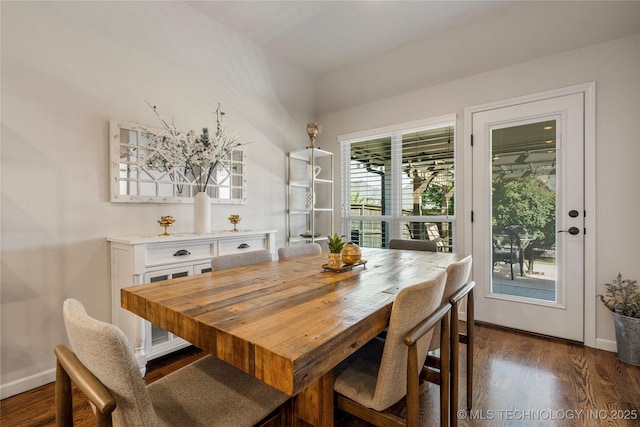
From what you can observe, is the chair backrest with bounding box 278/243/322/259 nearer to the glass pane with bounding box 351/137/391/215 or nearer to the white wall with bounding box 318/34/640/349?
the glass pane with bounding box 351/137/391/215

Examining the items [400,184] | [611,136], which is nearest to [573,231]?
[611,136]

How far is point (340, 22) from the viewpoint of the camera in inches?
113

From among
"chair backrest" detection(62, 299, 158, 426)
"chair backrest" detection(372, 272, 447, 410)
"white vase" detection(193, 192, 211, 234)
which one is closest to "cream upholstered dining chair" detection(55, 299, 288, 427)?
"chair backrest" detection(62, 299, 158, 426)

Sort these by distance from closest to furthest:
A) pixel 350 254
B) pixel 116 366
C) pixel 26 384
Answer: pixel 116 366
pixel 350 254
pixel 26 384

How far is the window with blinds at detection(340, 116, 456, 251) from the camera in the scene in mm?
3203

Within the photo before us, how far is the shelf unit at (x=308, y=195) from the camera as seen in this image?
146 inches

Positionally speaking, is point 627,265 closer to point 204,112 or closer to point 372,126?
point 372,126

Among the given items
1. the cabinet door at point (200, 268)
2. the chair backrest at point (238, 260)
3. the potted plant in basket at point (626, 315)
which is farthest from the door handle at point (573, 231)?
the cabinet door at point (200, 268)

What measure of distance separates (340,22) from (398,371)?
2949mm

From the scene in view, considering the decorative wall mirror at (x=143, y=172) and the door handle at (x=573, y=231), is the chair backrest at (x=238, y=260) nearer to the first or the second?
the decorative wall mirror at (x=143, y=172)

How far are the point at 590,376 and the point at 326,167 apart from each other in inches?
124

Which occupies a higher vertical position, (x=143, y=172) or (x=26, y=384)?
(x=143, y=172)

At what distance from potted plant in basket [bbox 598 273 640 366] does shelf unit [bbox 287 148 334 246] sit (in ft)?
8.76

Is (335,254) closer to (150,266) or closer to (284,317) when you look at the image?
(284,317)
